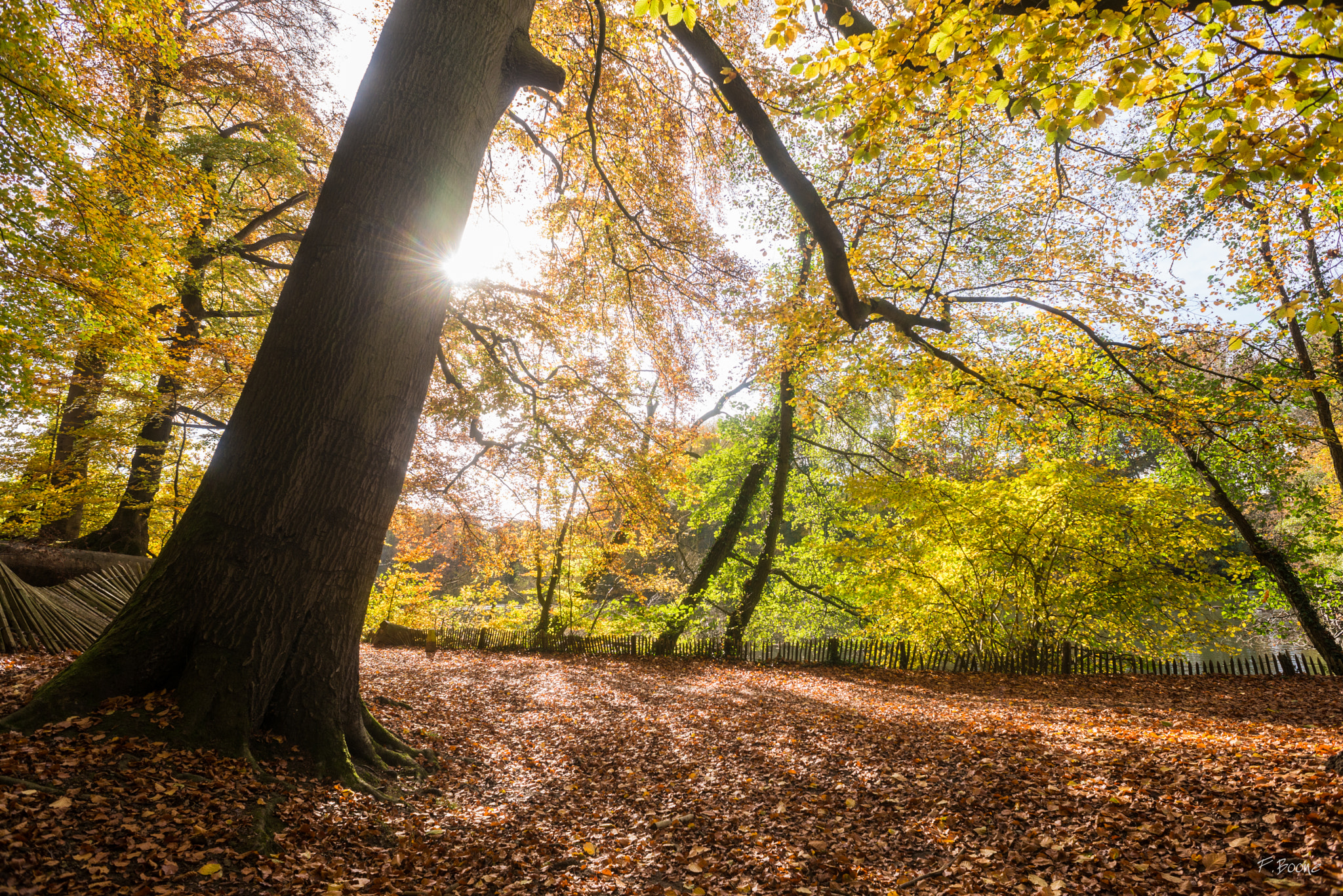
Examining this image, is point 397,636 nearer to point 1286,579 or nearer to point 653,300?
point 653,300

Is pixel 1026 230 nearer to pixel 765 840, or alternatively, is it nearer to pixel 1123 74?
pixel 1123 74

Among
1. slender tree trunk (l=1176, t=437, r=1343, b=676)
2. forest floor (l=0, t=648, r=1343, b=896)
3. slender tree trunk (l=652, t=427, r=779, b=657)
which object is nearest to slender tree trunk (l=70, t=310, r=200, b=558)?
forest floor (l=0, t=648, r=1343, b=896)

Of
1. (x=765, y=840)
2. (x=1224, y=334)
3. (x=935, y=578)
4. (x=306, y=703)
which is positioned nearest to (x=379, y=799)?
(x=306, y=703)

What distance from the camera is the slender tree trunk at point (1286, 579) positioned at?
950 cm

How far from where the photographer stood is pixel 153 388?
8438 millimetres

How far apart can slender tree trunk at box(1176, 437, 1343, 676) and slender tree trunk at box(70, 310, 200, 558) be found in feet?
54.1

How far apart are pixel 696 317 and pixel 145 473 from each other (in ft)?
30.2

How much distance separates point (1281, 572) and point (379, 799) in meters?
15.0

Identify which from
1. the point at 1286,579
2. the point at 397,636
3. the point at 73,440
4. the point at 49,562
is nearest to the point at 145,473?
the point at 73,440

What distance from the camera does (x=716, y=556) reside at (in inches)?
515

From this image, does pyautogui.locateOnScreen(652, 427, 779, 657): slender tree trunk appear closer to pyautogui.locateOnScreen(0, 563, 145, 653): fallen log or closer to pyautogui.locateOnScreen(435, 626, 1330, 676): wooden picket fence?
pyautogui.locateOnScreen(435, 626, 1330, 676): wooden picket fence

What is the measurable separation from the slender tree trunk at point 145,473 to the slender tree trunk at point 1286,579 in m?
16.5

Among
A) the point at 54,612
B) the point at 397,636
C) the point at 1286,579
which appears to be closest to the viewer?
the point at 54,612

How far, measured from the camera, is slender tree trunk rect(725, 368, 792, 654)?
1238cm
